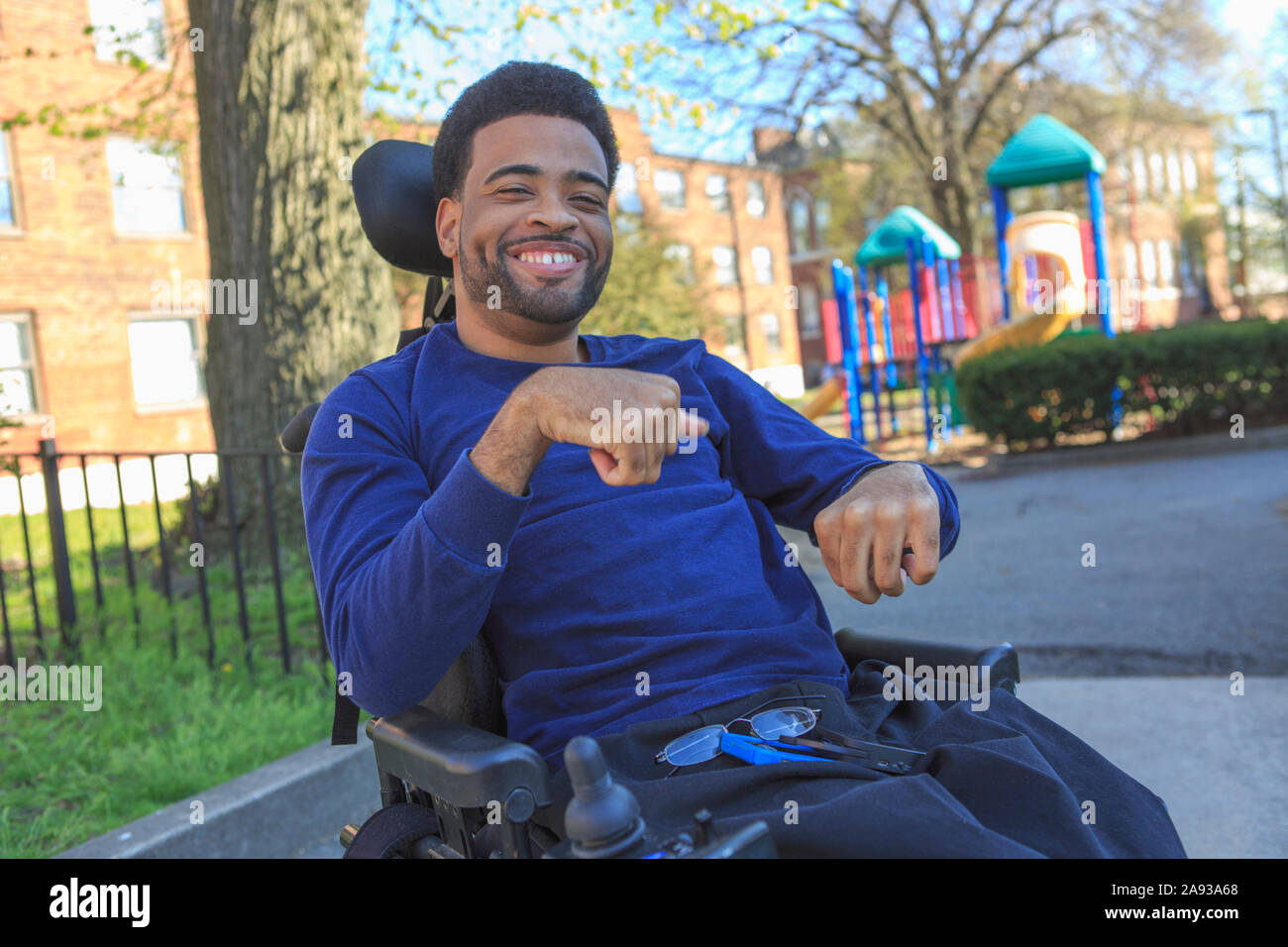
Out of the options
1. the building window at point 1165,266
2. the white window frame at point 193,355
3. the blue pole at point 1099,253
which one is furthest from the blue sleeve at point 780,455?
the building window at point 1165,266

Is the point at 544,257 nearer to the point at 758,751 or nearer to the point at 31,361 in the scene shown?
the point at 758,751

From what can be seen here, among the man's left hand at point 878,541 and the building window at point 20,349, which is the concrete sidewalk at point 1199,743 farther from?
the building window at point 20,349

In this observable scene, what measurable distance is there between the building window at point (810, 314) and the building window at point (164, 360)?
2742 cm

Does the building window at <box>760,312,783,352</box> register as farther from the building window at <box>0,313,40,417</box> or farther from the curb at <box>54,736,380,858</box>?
the curb at <box>54,736,380,858</box>

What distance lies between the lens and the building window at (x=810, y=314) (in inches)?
1663

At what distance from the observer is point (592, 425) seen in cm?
132

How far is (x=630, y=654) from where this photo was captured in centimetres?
161

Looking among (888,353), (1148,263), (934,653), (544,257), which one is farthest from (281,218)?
(1148,263)

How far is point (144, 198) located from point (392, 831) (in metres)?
18.9

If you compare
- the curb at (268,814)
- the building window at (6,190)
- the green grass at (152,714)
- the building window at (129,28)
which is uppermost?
the building window at (6,190)
